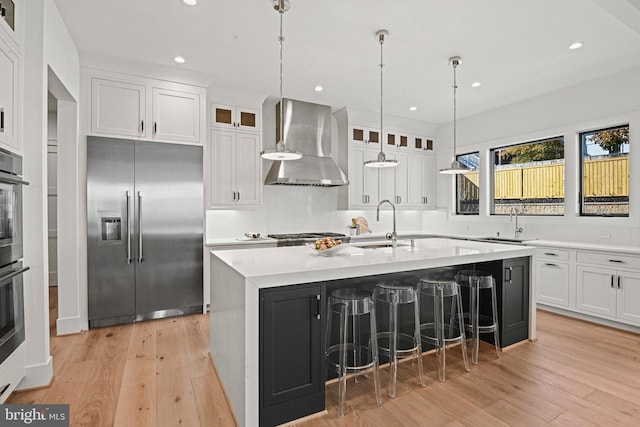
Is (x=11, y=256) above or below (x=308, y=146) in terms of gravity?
below

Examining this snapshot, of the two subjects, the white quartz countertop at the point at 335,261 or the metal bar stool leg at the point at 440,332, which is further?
the metal bar stool leg at the point at 440,332

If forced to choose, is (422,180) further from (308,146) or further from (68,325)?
(68,325)

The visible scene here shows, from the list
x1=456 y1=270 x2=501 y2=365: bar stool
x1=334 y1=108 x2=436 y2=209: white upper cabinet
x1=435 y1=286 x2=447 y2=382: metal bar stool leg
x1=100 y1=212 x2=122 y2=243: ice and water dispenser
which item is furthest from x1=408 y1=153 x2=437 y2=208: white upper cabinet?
x1=100 y1=212 x2=122 y2=243: ice and water dispenser

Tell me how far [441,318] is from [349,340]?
0.80 meters

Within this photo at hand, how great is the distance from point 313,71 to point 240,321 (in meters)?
3.16

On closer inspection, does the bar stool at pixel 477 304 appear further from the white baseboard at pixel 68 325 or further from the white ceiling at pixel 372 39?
the white baseboard at pixel 68 325

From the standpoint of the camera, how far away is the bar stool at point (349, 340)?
7.47 feet

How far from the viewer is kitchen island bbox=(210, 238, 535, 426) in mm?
1914

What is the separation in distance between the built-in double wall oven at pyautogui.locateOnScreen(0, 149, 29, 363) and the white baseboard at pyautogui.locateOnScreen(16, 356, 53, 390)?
307 mm

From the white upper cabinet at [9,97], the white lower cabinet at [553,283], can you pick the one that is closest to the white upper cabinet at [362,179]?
the white lower cabinet at [553,283]

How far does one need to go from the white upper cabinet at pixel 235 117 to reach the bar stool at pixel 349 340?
311 centimetres

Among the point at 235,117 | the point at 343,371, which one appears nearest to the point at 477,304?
the point at 343,371

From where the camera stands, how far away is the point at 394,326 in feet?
7.97

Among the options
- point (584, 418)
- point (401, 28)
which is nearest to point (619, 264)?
point (584, 418)
